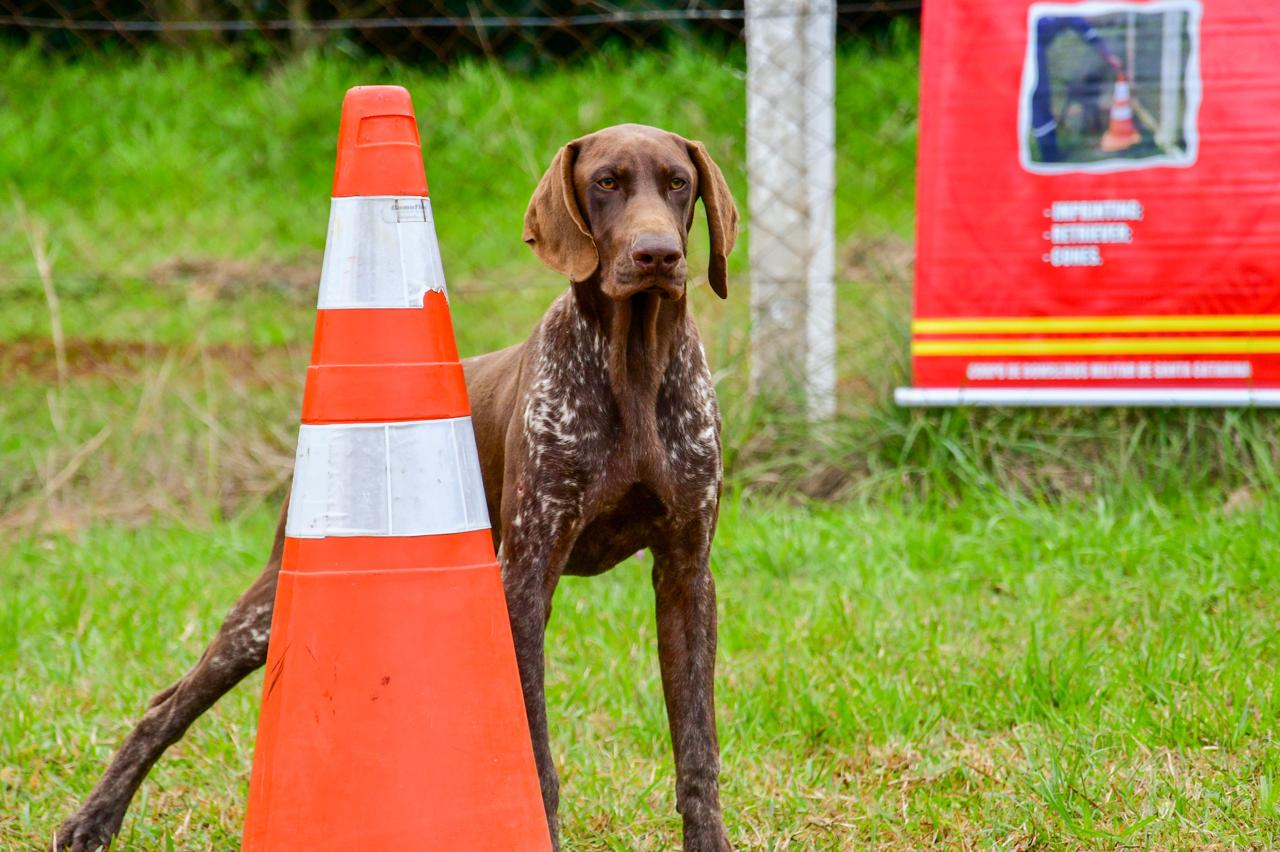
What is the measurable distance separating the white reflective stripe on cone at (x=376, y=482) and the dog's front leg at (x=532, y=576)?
416 mm

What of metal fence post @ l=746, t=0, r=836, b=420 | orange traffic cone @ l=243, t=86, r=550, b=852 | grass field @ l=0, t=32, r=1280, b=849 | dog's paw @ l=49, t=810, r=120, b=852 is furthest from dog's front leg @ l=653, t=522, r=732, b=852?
metal fence post @ l=746, t=0, r=836, b=420

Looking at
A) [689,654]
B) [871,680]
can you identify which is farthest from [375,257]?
[871,680]

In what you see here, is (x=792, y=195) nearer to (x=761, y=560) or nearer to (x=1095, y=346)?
(x=1095, y=346)

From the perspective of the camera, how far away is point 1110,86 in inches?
204

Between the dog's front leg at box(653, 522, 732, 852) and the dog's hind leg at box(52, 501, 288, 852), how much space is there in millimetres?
889

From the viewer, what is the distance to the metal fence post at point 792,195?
583 cm

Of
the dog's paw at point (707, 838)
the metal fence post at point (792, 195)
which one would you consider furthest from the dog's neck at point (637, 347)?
the metal fence post at point (792, 195)

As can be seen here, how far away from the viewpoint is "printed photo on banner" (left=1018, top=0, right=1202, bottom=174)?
5.14 metres

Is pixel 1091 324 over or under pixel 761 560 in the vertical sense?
over

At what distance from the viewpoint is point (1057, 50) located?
5.21 metres

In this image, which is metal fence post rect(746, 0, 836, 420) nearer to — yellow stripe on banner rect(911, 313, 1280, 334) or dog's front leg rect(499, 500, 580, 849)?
yellow stripe on banner rect(911, 313, 1280, 334)

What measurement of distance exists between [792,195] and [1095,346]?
4.48ft

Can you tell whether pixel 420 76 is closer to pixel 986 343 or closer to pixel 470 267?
pixel 470 267

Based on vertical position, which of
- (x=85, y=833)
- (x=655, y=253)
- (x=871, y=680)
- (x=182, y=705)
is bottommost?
(x=85, y=833)
